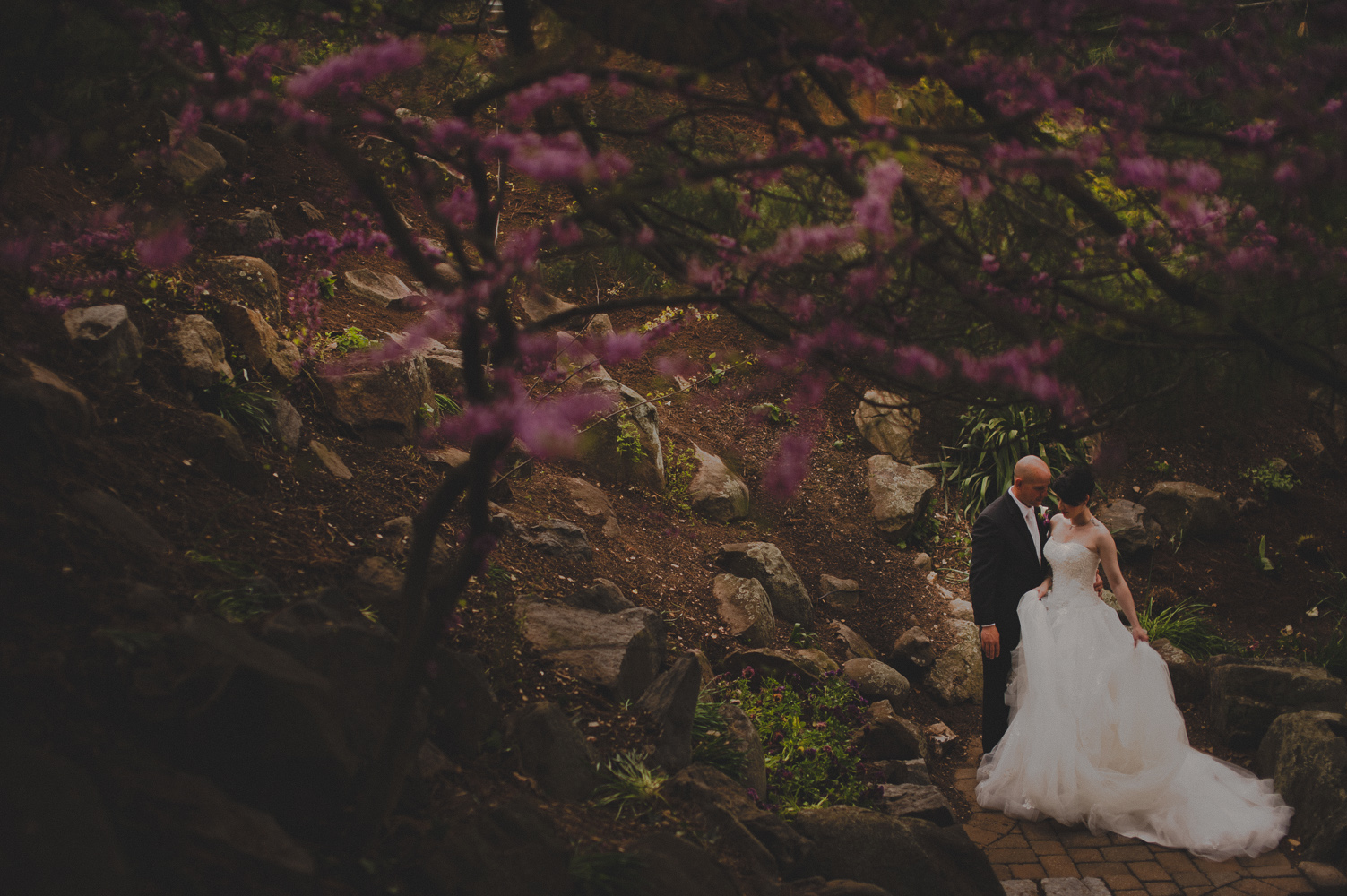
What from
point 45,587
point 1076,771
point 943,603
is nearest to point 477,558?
point 45,587

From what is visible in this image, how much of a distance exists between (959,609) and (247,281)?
6205 mm

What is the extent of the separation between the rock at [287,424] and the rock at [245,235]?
1.79m

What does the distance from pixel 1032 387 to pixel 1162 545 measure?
23.2 feet

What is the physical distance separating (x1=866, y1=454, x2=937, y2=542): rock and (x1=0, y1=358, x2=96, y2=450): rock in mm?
6600

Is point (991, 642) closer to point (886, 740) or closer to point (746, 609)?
point (886, 740)

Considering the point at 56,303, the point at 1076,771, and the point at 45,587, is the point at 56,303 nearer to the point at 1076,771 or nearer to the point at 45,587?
the point at 45,587

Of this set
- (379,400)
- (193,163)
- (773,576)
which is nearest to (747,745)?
(773,576)

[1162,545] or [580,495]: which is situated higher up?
[580,495]

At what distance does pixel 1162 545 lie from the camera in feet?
26.0

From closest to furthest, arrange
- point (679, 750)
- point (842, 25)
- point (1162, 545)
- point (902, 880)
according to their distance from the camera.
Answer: point (842, 25)
point (902, 880)
point (679, 750)
point (1162, 545)

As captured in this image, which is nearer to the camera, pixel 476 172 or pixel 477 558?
pixel 476 172

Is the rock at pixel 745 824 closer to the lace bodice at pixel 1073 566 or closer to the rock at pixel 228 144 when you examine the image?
the lace bodice at pixel 1073 566

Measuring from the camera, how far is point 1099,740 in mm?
4461

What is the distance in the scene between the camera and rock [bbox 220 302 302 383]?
4.62 m
